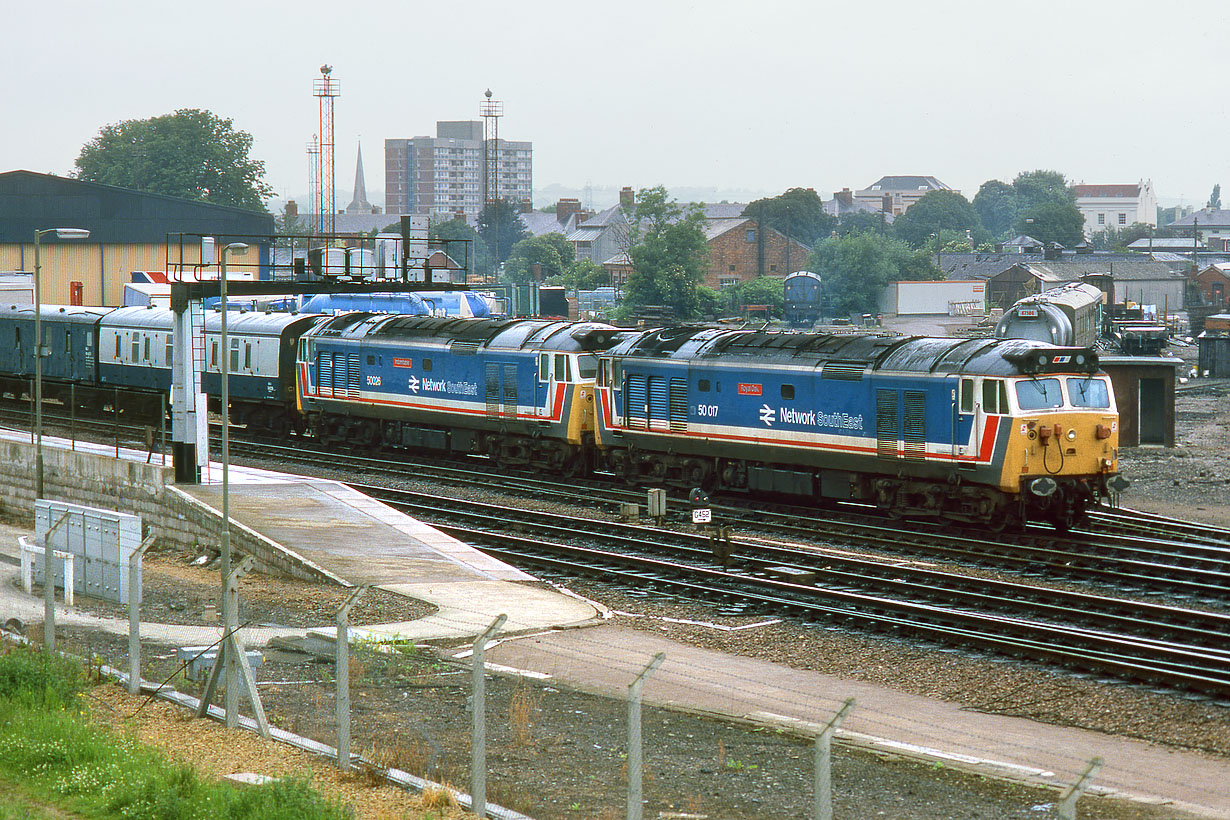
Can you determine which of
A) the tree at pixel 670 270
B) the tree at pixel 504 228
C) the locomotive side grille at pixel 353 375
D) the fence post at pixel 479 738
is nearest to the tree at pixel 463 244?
the tree at pixel 504 228

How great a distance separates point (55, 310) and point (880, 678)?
4380cm

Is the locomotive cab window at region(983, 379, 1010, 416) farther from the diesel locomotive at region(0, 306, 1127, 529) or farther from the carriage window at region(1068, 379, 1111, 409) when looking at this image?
the carriage window at region(1068, 379, 1111, 409)

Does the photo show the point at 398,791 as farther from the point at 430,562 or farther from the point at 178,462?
the point at 178,462

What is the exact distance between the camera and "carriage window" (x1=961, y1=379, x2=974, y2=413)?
25578mm

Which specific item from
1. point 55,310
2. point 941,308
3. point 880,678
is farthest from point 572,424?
point 941,308

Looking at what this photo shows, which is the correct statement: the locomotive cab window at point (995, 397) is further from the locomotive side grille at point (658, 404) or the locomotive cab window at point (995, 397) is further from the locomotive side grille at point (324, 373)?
the locomotive side grille at point (324, 373)

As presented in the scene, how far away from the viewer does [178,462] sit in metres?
28.6

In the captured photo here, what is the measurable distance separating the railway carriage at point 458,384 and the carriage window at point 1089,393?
12503mm

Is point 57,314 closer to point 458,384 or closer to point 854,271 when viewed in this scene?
point 458,384

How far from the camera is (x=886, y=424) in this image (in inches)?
1065

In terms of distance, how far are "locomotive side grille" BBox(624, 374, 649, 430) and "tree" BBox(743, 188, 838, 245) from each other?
383 feet

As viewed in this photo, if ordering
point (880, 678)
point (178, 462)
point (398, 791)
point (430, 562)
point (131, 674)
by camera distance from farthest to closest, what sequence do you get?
point (178, 462), point (430, 562), point (880, 678), point (131, 674), point (398, 791)

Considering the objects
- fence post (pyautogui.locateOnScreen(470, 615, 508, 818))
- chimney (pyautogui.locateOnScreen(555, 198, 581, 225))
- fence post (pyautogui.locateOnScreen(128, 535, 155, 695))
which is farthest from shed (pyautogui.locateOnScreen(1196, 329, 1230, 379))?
chimney (pyautogui.locateOnScreen(555, 198, 581, 225))

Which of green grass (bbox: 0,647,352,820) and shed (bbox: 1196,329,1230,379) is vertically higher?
shed (bbox: 1196,329,1230,379)
